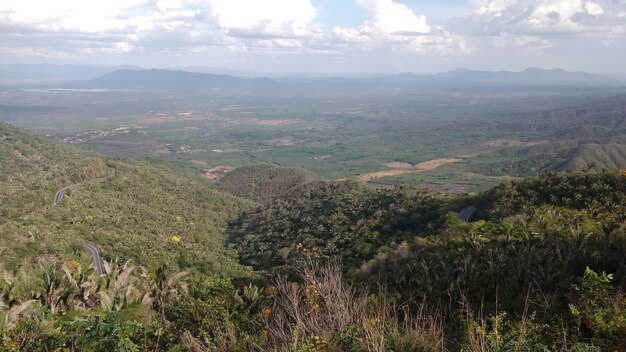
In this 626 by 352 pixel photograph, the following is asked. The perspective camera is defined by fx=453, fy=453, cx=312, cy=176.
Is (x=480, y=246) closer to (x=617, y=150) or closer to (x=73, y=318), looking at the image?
(x=73, y=318)

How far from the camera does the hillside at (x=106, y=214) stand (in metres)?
40.4

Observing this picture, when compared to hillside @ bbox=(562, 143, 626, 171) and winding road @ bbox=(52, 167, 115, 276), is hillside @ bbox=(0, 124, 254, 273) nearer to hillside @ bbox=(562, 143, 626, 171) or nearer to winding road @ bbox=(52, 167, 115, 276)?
winding road @ bbox=(52, 167, 115, 276)

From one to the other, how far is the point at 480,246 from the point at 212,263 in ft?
91.2

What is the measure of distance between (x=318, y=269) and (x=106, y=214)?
45954 millimetres

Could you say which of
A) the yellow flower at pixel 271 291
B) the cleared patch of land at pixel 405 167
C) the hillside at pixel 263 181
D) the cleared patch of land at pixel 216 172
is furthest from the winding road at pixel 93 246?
the cleared patch of land at pixel 405 167

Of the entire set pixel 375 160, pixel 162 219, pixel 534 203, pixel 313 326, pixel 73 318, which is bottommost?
pixel 375 160

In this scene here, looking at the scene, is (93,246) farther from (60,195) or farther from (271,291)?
(271,291)

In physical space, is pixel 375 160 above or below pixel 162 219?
below

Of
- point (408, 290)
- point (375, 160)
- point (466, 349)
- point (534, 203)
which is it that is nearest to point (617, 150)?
point (375, 160)

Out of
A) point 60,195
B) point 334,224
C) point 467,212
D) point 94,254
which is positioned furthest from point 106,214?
point 467,212

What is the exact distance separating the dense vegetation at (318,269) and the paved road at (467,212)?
1264 mm

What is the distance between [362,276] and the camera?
25.8m

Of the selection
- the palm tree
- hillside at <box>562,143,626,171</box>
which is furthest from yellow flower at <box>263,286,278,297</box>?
hillside at <box>562,143,626,171</box>

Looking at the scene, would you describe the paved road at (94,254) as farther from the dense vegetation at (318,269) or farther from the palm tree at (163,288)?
the palm tree at (163,288)
